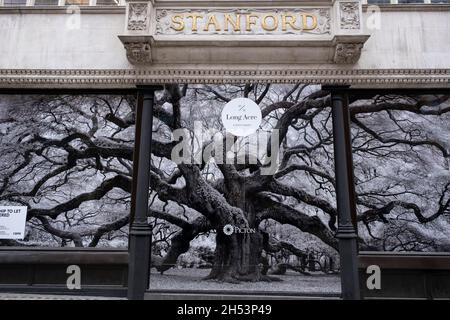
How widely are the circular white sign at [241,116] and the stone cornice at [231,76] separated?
516mm

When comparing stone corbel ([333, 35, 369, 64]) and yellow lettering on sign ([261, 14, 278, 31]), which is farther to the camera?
yellow lettering on sign ([261, 14, 278, 31])

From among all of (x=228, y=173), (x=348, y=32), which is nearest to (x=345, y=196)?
(x=228, y=173)

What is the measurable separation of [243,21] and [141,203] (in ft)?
15.8

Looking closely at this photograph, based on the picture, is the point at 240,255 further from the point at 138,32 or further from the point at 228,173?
the point at 138,32

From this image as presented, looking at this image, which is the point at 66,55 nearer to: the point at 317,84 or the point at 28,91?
the point at 28,91

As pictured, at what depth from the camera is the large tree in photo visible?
9.02m

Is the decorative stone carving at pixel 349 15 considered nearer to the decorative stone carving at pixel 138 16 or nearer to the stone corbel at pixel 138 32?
the stone corbel at pixel 138 32

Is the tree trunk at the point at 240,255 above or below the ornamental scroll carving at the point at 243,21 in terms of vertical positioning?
below

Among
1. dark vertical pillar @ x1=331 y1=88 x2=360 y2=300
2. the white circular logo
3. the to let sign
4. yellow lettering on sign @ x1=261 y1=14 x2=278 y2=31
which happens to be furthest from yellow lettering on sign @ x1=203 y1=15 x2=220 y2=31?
the to let sign

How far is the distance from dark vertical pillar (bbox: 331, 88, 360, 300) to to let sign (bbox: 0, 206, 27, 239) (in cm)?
711

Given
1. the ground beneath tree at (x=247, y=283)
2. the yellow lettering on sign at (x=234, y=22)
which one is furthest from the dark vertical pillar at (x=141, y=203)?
the yellow lettering on sign at (x=234, y=22)

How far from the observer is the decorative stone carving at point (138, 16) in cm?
916

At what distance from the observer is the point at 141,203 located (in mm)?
9047

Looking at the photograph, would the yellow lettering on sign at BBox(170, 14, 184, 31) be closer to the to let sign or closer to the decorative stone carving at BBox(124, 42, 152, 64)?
the decorative stone carving at BBox(124, 42, 152, 64)
